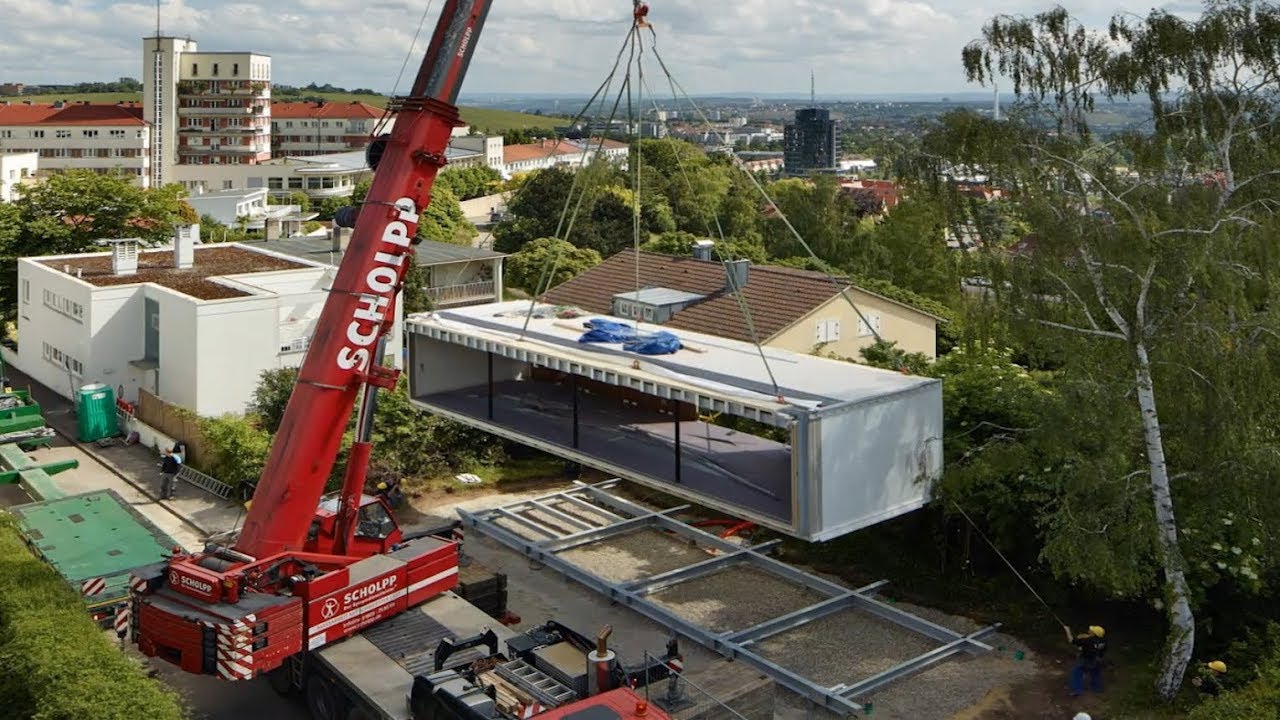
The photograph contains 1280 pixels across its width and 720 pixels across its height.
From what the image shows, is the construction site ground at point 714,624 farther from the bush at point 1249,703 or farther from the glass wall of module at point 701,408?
the bush at point 1249,703

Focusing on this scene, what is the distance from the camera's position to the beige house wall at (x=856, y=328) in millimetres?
35219

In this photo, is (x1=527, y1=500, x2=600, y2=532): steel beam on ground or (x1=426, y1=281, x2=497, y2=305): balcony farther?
(x1=426, y1=281, x2=497, y2=305): balcony

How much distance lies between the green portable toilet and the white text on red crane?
2114cm

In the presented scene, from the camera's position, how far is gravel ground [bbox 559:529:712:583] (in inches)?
998

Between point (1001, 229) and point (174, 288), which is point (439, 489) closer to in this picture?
point (174, 288)

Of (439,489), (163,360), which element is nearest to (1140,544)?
(439,489)

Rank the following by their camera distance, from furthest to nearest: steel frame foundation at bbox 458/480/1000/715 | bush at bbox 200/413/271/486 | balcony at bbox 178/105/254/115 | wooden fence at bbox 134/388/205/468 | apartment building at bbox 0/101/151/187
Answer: balcony at bbox 178/105/254/115 < apartment building at bbox 0/101/151/187 < wooden fence at bbox 134/388/205/468 < bush at bbox 200/413/271/486 < steel frame foundation at bbox 458/480/1000/715

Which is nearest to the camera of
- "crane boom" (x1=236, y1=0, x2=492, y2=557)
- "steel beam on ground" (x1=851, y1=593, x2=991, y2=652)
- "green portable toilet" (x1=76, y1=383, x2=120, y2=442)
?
"crane boom" (x1=236, y1=0, x2=492, y2=557)

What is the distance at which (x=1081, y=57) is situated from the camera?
19.2m

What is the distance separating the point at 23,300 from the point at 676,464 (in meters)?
31.9

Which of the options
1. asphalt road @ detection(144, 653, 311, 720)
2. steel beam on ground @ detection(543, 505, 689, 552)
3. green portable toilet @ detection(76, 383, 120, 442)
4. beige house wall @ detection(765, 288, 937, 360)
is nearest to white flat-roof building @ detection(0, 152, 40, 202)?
green portable toilet @ detection(76, 383, 120, 442)

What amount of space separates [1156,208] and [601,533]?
13777 millimetres

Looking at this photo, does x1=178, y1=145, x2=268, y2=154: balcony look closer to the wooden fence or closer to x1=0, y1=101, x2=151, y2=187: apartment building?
x1=0, y1=101, x2=151, y2=187: apartment building

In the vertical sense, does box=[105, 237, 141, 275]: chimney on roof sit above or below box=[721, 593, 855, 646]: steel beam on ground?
above
